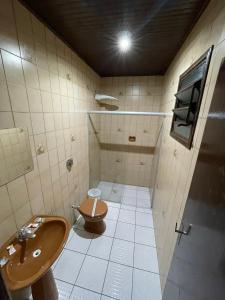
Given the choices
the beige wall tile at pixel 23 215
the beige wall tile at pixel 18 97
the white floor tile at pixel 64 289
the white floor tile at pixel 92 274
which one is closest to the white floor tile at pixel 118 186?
the white floor tile at pixel 92 274

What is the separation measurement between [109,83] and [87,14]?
1.74m

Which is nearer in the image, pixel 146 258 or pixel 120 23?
pixel 120 23

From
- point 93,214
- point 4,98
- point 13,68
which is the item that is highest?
point 13,68

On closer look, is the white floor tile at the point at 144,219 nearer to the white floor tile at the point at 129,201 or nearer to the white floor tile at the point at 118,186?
the white floor tile at the point at 129,201

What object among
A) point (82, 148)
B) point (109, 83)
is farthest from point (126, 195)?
point (109, 83)

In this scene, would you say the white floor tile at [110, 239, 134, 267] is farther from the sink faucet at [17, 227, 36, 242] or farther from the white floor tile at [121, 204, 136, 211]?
the sink faucet at [17, 227, 36, 242]

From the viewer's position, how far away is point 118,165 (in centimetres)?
316

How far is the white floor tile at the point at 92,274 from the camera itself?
1.34 meters

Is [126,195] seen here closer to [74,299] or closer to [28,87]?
[74,299]

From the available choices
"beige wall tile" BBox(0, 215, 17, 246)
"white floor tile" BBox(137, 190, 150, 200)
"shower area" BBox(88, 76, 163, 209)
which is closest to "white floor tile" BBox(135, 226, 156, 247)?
"shower area" BBox(88, 76, 163, 209)

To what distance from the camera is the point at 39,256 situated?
1.08 meters

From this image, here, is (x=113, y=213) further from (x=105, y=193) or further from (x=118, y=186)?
(x=118, y=186)

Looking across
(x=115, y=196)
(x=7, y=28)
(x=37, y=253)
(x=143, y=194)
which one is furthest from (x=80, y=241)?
(x=7, y=28)

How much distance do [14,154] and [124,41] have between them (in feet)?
5.29
